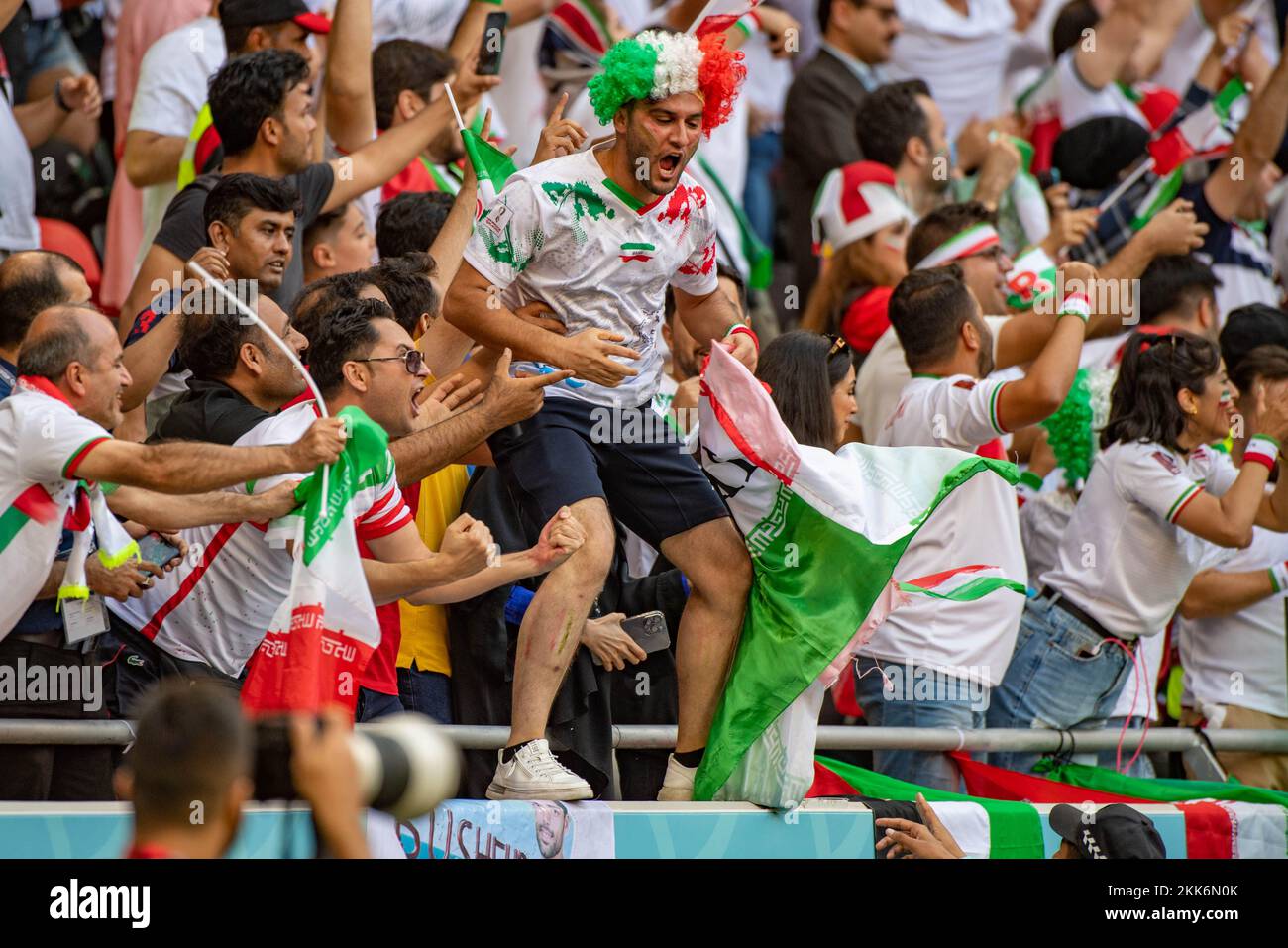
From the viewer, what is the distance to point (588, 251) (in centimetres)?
501

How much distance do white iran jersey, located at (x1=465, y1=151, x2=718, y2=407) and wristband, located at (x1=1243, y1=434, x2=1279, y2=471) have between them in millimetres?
2341

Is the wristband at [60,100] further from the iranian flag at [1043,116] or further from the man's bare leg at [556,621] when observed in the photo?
the iranian flag at [1043,116]

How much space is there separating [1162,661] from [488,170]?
3414 mm

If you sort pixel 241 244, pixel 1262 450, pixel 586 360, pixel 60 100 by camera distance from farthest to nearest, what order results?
pixel 60 100
pixel 1262 450
pixel 241 244
pixel 586 360

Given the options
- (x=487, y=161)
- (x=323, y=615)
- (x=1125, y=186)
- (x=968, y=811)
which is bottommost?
(x=968, y=811)

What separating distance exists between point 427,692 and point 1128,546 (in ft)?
8.69

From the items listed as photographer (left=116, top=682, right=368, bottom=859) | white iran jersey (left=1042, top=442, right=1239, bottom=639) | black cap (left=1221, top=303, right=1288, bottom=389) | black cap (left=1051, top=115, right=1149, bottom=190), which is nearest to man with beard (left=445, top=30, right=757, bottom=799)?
white iran jersey (left=1042, top=442, right=1239, bottom=639)

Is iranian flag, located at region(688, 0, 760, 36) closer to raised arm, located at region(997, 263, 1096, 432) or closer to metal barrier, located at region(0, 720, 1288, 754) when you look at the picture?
raised arm, located at region(997, 263, 1096, 432)

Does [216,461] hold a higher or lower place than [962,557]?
higher

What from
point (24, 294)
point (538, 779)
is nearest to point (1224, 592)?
point (538, 779)

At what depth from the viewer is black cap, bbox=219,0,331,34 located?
6.89m

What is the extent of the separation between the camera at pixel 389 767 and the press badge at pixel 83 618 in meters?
2.11

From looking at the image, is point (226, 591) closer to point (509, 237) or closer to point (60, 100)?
point (509, 237)
